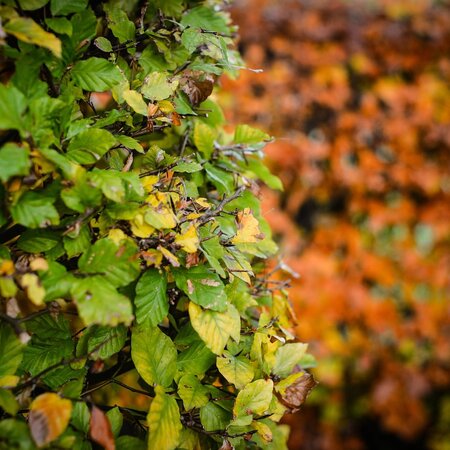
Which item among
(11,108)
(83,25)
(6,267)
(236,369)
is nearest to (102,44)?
(83,25)

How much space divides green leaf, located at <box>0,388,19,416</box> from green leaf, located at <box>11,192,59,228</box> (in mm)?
293

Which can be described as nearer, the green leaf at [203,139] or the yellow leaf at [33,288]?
the yellow leaf at [33,288]

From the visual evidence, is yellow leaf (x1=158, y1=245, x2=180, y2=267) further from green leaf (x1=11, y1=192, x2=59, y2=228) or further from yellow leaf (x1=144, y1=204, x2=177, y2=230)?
green leaf (x1=11, y1=192, x2=59, y2=228)

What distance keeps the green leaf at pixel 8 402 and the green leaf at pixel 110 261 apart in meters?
0.24

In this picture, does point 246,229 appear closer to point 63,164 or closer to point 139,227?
point 139,227

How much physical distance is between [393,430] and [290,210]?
1.77 metres

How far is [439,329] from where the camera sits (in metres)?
3.48

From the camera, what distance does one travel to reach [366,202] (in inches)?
144

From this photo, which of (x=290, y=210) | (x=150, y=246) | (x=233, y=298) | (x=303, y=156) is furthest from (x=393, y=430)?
(x=150, y=246)

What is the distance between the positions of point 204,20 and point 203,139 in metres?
0.29

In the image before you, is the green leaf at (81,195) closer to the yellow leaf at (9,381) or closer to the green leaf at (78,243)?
the green leaf at (78,243)

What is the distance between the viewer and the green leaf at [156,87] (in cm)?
100

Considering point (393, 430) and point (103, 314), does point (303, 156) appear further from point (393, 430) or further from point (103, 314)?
point (103, 314)

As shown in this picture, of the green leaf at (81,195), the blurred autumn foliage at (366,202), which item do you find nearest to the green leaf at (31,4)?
the green leaf at (81,195)
